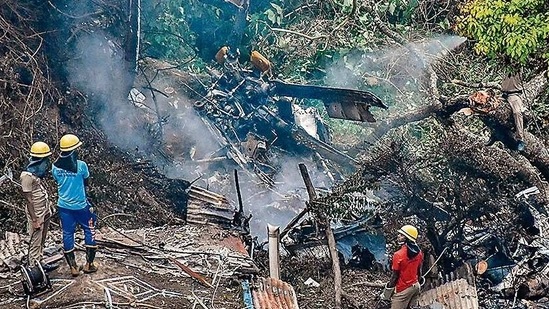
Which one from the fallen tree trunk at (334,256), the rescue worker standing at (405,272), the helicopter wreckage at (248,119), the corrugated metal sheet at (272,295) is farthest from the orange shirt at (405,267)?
the helicopter wreckage at (248,119)

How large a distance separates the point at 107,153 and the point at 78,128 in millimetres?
676

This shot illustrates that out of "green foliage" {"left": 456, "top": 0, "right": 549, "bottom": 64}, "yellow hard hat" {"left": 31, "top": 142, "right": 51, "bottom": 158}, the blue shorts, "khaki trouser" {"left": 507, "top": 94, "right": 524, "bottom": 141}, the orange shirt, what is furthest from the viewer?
"green foliage" {"left": 456, "top": 0, "right": 549, "bottom": 64}

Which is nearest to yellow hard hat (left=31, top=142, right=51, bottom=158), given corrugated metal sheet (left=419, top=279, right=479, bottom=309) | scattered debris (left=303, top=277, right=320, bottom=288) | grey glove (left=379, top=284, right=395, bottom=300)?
grey glove (left=379, top=284, right=395, bottom=300)

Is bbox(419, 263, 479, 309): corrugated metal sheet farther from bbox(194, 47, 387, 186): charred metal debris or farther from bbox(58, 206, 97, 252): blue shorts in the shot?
bbox(194, 47, 387, 186): charred metal debris

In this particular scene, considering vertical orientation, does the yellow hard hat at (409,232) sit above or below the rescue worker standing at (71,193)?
below

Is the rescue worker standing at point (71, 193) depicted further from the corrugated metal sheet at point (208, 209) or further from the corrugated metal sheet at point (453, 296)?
the corrugated metal sheet at point (453, 296)

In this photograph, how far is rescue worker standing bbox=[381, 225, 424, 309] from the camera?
19.9ft

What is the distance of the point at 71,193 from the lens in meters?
5.56

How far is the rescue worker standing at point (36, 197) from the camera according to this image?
533cm

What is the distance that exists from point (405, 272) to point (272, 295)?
1.39m

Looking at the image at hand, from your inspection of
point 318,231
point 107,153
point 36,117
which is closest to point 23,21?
point 36,117

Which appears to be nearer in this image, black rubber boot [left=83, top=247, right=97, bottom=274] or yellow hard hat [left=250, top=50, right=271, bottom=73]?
black rubber boot [left=83, top=247, right=97, bottom=274]

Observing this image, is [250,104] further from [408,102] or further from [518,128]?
[518,128]

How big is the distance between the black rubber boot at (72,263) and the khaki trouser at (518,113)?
574 cm
